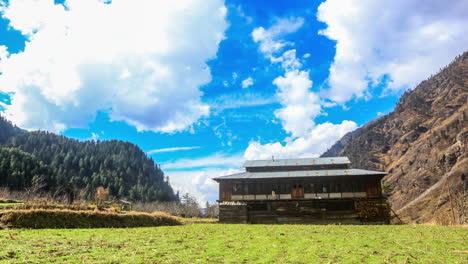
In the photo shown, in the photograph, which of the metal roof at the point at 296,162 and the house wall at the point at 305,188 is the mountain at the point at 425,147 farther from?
the house wall at the point at 305,188

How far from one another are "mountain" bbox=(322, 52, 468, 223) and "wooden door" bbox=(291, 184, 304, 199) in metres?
37.0

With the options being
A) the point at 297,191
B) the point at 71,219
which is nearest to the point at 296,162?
the point at 297,191

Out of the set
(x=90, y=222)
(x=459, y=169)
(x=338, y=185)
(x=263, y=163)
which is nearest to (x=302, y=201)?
(x=338, y=185)

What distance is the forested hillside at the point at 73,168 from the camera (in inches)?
4405

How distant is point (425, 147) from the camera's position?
4456 inches

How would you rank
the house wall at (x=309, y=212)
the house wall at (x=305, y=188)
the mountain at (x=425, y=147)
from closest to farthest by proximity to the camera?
the house wall at (x=309, y=212) < the house wall at (x=305, y=188) < the mountain at (x=425, y=147)

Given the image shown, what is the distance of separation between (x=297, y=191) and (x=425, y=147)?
94.0 meters

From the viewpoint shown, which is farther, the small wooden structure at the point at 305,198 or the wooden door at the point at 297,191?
the wooden door at the point at 297,191

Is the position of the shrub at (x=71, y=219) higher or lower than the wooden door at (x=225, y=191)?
lower

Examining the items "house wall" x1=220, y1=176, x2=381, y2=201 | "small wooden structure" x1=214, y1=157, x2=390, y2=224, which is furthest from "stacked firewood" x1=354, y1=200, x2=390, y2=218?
"house wall" x1=220, y1=176, x2=381, y2=201

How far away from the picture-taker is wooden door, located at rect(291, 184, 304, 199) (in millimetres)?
42094

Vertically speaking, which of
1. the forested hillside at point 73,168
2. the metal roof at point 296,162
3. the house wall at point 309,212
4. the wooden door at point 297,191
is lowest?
the house wall at point 309,212

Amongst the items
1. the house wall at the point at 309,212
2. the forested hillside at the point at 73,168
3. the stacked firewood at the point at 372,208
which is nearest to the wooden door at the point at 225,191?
the house wall at the point at 309,212

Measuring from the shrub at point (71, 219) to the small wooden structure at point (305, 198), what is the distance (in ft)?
47.4
